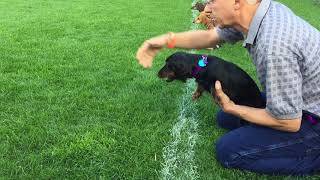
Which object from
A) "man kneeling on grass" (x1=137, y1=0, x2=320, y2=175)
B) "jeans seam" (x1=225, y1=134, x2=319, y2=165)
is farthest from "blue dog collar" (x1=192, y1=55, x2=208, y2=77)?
"jeans seam" (x1=225, y1=134, x2=319, y2=165)

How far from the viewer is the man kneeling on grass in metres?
3.46

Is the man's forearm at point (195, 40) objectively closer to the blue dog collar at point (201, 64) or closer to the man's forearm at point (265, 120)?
the blue dog collar at point (201, 64)

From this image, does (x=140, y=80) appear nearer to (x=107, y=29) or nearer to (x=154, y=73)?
(x=154, y=73)

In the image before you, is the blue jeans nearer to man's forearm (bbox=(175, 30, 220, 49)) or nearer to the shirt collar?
the shirt collar

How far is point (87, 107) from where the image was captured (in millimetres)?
5098

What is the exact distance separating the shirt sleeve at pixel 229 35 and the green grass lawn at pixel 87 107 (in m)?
0.86

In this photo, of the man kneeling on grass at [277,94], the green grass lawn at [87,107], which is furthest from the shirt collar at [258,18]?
the green grass lawn at [87,107]

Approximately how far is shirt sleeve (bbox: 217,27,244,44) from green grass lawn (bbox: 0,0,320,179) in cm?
86

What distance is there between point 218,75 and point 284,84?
1214mm

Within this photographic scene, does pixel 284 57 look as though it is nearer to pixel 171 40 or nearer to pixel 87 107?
pixel 171 40

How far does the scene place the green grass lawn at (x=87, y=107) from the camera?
12.7ft

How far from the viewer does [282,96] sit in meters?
3.48

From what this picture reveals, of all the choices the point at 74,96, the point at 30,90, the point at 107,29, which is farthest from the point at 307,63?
the point at 107,29

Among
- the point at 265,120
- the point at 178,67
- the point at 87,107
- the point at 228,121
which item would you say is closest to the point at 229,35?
the point at 178,67
